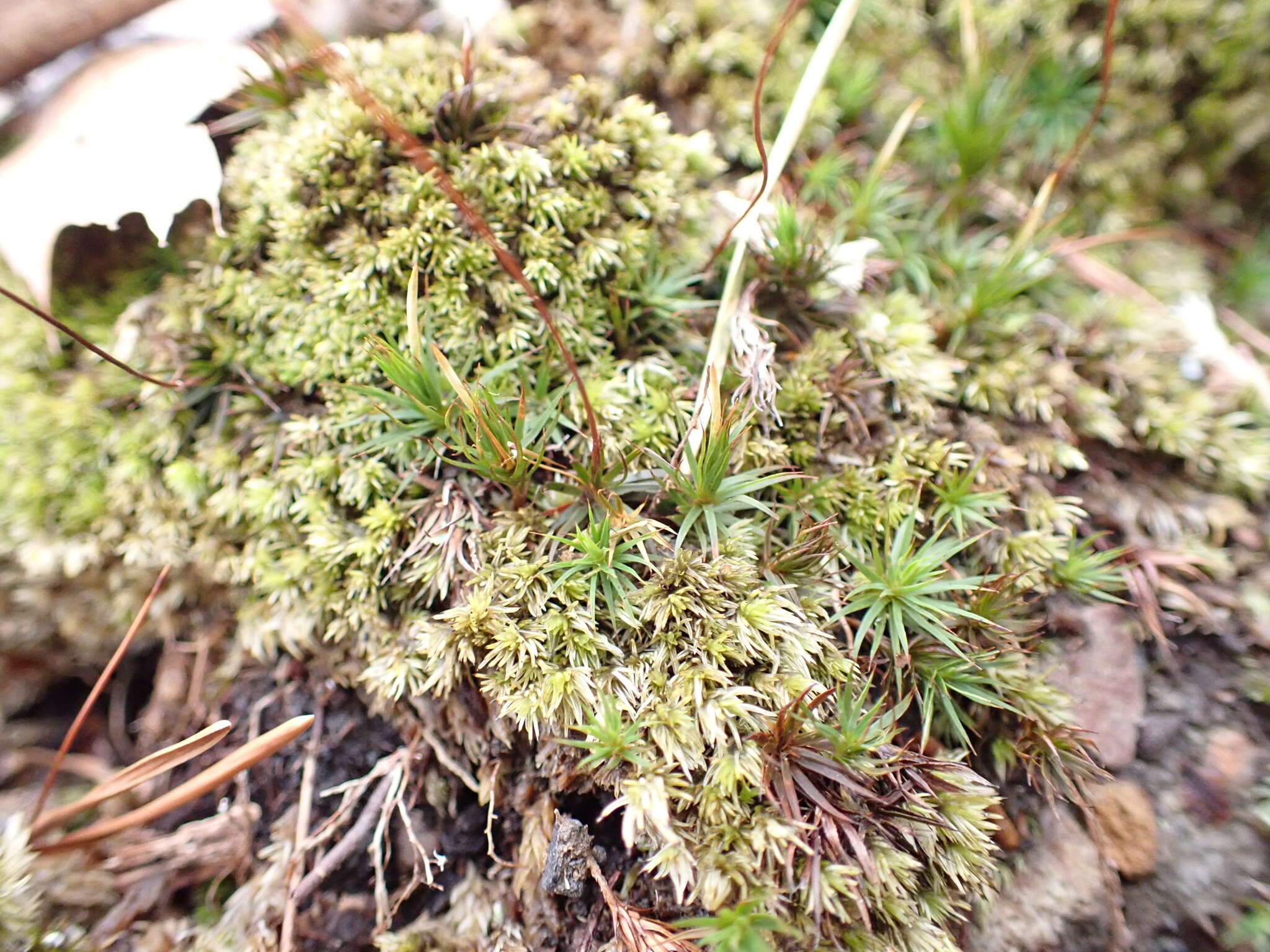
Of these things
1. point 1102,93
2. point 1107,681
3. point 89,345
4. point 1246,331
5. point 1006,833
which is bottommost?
point 1006,833

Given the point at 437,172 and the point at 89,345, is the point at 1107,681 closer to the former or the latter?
the point at 437,172

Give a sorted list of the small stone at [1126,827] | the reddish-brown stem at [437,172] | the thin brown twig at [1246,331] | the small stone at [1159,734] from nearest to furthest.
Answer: the reddish-brown stem at [437,172]
the small stone at [1126,827]
the small stone at [1159,734]
the thin brown twig at [1246,331]

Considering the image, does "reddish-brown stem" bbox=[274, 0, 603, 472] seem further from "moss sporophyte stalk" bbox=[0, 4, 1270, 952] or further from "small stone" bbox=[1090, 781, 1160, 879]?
"small stone" bbox=[1090, 781, 1160, 879]

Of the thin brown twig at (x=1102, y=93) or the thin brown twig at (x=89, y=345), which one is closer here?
the thin brown twig at (x=89, y=345)

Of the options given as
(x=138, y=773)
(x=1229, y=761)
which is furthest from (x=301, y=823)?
(x=1229, y=761)

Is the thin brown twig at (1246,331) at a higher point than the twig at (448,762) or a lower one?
higher

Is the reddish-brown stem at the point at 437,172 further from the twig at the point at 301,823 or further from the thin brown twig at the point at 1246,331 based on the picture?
the thin brown twig at the point at 1246,331

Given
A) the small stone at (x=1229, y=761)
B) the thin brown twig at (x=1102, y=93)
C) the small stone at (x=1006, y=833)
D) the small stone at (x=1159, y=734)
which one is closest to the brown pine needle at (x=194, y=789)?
the small stone at (x=1006, y=833)

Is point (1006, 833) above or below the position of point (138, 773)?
above
